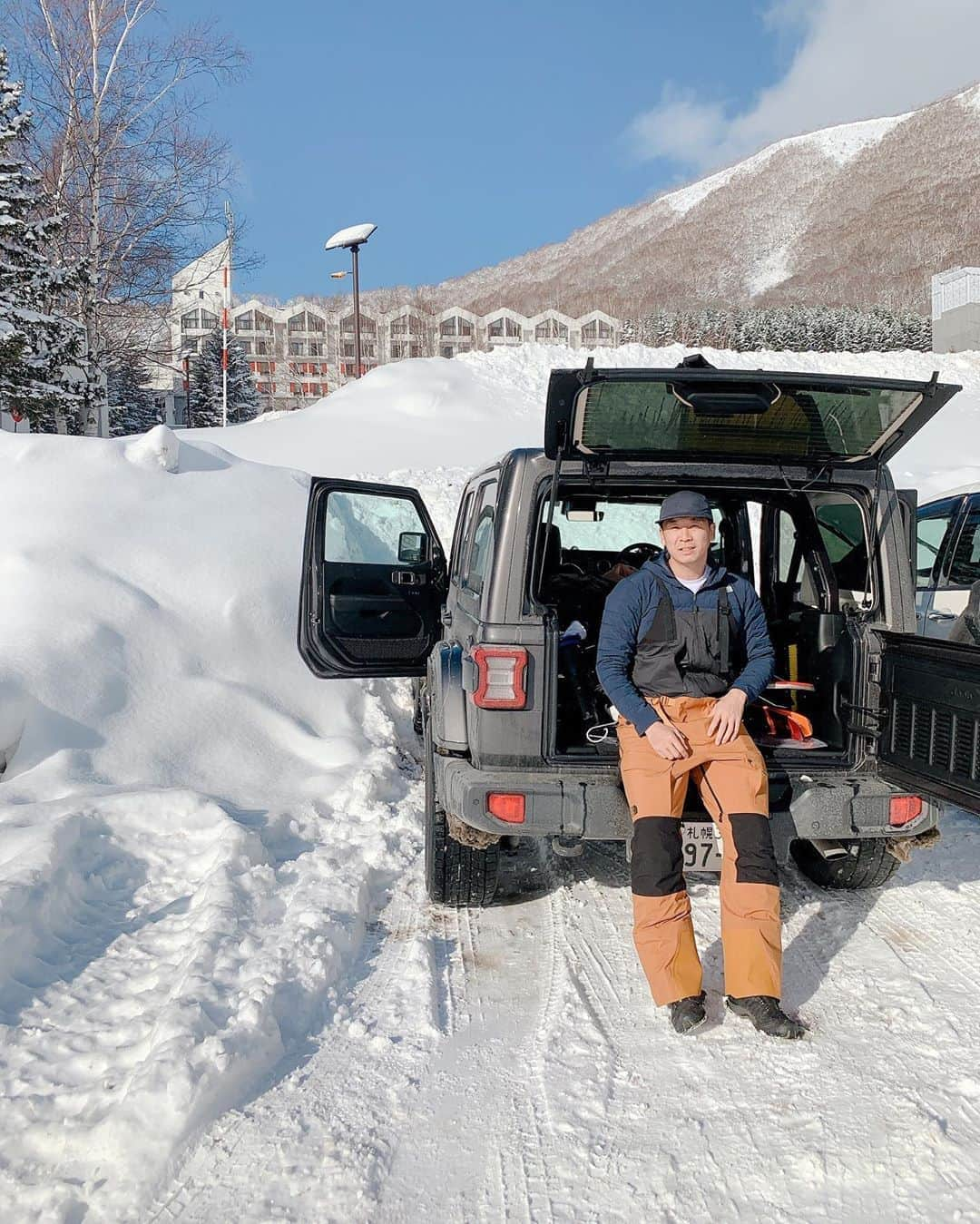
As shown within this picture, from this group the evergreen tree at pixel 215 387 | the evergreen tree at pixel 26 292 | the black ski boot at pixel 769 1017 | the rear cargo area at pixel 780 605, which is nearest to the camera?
the black ski boot at pixel 769 1017

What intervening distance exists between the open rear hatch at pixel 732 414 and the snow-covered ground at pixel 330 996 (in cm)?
194

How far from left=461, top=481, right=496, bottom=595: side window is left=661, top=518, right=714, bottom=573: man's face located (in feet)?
2.27

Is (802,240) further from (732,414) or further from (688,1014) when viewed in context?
(688,1014)

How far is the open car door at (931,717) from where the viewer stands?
2.93 meters

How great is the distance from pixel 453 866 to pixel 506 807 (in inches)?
27.7

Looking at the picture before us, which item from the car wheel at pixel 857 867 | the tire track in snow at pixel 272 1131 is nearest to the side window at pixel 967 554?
the car wheel at pixel 857 867

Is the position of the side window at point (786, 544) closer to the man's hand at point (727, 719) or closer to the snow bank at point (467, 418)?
the man's hand at point (727, 719)

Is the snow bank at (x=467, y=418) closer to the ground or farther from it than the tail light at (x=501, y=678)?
farther from it

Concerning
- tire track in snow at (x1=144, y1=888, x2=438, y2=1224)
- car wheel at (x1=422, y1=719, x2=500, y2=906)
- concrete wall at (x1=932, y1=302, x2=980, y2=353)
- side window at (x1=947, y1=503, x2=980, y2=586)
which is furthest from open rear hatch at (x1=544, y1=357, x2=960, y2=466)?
concrete wall at (x1=932, y1=302, x2=980, y2=353)

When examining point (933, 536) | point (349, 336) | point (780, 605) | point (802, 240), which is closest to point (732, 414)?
point (780, 605)

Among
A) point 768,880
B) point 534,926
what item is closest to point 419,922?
point 534,926

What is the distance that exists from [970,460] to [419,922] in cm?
2014

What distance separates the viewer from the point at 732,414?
10.9 ft

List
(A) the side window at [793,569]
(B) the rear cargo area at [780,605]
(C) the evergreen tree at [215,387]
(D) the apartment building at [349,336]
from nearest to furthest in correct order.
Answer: (B) the rear cargo area at [780,605] < (A) the side window at [793,569] < (C) the evergreen tree at [215,387] < (D) the apartment building at [349,336]
